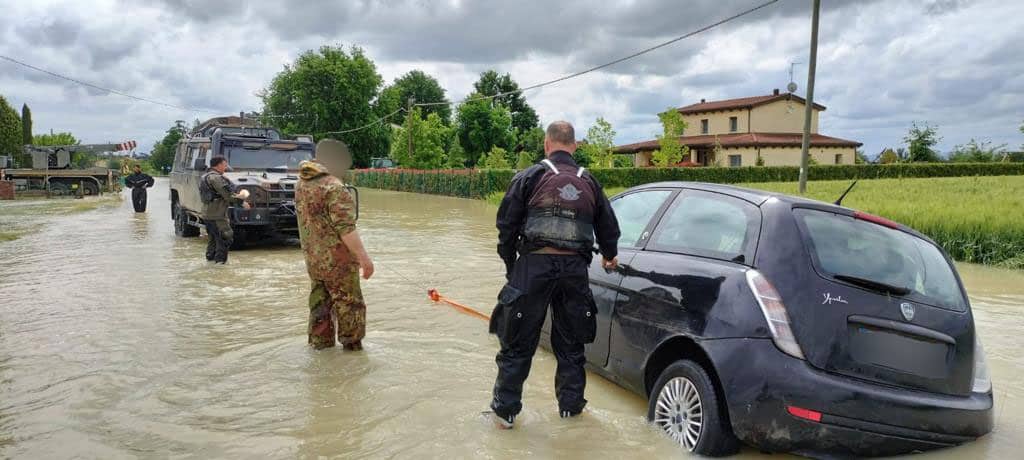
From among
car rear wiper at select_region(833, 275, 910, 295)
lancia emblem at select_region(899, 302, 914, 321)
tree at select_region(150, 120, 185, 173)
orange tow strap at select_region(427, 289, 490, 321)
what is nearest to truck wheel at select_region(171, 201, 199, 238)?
orange tow strap at select_region(427, 289, 490, 321)

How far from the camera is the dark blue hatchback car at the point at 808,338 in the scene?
335cm

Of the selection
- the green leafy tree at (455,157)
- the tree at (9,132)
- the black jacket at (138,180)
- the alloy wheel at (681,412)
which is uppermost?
the tree at (9,132)

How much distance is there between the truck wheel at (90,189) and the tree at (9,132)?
33.8 meters

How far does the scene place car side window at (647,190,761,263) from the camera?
382 cm

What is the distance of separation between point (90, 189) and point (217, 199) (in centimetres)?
2720

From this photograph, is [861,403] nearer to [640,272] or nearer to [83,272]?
[640,272]

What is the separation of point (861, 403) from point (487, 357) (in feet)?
10.2

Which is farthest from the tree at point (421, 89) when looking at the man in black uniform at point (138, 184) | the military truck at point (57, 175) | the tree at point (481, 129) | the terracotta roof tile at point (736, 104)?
the man in black uniform at point (138, 184)

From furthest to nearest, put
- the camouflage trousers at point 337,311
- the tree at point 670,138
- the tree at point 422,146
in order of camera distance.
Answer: the tree at point 422,146
the tree at point 670,138
the camouflage trousers at point 337,311

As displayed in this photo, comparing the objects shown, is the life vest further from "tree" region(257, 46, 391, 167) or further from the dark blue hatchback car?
"tree" region(257, 46, 391, 167)

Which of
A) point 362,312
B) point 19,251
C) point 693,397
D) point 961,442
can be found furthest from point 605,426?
point 19,251

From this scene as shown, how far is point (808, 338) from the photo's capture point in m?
3.37

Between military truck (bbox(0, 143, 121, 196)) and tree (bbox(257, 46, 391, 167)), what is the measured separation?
3683cm

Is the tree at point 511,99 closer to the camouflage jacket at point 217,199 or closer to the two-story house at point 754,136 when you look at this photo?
the two-story house at point 754,136
